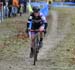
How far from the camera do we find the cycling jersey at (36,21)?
11770mm

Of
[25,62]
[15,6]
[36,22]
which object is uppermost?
[36,22]

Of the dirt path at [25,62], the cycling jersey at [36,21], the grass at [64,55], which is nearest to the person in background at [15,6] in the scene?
the grass at [64,55]

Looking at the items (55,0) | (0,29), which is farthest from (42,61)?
(55,0)

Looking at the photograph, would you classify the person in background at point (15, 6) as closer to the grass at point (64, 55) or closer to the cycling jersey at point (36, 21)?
the grass at point (64, 55)

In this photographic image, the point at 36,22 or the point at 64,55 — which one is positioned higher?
the point at 36,22

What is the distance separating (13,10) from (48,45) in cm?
1747

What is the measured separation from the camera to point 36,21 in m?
12.0

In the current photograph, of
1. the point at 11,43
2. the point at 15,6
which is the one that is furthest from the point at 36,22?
the point at 15,6

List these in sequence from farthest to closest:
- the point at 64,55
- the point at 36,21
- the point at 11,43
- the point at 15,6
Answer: the point at 15,6 → the point at 11,43 → the point at 64,55 → the point at 36,21

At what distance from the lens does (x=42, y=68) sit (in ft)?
36.8

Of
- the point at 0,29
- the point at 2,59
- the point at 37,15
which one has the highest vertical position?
the point at 37,15

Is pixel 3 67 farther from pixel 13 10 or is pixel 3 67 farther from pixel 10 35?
pixel 13 10

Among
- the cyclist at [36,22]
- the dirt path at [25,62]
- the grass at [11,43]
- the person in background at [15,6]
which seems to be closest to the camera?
the dirt path at [25,62]

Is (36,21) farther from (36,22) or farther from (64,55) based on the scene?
(64,55)
